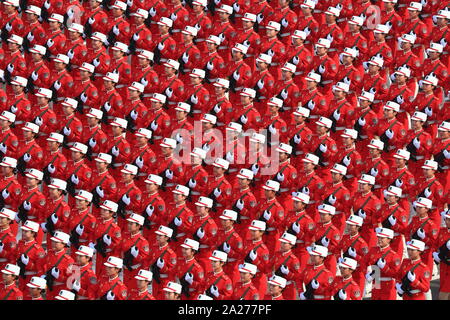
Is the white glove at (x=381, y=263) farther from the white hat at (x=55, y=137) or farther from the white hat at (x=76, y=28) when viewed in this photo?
the white hat at (x=76, y=28)

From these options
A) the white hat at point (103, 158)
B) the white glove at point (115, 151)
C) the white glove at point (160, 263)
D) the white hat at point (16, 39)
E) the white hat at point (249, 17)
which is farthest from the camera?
the white hat at point (249, 17)

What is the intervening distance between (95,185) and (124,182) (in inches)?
20.7

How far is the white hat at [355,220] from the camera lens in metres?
21.2

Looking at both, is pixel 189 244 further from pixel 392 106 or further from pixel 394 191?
pixel 392 106

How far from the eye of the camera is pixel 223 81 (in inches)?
955

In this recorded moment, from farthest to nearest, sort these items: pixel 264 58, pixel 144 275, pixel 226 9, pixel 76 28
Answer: pixel 226 9, pixel 76 28, pixel 264 58, pixel 144 275

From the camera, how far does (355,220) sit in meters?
21.2

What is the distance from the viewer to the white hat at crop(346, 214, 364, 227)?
21.2 metres

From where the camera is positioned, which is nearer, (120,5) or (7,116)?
(7,116)

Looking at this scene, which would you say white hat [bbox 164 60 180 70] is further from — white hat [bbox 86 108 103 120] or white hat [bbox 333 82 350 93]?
white hat [bbox 333 82 350 93]

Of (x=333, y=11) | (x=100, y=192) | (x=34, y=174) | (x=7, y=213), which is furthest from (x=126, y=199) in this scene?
(x=333, y=11)

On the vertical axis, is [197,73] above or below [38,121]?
above

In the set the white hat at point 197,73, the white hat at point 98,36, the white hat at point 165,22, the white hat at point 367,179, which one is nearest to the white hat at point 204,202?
the white hat at point 367,179

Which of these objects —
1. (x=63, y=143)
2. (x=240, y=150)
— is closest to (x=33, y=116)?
(x=63, y=143)
